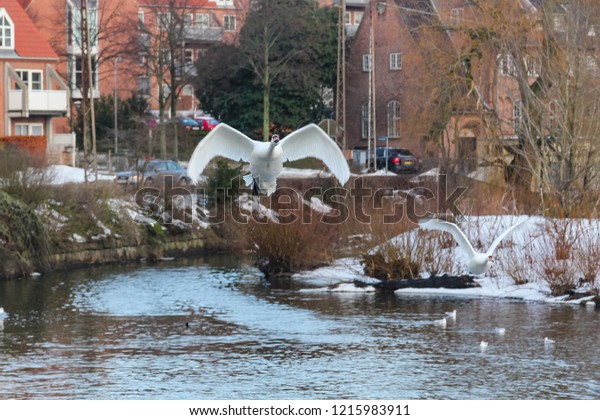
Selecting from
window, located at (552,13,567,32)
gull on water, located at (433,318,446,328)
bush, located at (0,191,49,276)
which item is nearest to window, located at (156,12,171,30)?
bush, located at (0,191,49,276)

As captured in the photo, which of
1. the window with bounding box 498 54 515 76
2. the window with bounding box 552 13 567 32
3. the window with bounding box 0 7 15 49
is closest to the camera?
the window with bounding box 552 13 567 32

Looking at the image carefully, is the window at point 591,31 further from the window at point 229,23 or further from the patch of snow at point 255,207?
the window at point 229,23

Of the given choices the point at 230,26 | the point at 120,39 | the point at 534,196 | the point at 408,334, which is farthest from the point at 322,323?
the point at 230,26

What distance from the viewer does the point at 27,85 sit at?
64625 millimetres

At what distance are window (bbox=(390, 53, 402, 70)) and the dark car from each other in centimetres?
863

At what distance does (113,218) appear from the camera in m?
43.5

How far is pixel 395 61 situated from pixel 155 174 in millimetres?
23272

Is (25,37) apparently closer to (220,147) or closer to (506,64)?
(506,64)

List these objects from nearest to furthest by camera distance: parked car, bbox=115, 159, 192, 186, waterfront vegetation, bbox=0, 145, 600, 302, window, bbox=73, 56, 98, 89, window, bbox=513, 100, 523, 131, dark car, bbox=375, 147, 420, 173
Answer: waterfront vegetation, bbox=0, 145, 600, 302 → window, bbox=513, 100, 523, 131 → parked car, bbox=115, 159, 192, 186 → dark car, bbox=375, 147, 420, 173 → window, bbox=73, 56, 98, 89

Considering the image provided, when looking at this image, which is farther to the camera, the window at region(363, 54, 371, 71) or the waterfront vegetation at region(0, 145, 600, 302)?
the window at region(363, 54, 371, 71)

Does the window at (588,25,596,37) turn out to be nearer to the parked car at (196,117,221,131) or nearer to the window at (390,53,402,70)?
the window at (390,53,402,70)

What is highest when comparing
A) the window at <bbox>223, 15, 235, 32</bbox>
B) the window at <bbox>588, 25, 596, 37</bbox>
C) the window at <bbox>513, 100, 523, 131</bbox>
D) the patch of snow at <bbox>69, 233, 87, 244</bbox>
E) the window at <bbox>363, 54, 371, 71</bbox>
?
the window at <bbox>223, 15, 235, 32</bbox>

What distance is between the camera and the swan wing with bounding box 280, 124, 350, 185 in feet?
85.0
